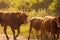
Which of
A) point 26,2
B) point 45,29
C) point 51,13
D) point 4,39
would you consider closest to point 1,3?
point 26,2

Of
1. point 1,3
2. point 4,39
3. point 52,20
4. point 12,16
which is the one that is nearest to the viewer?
point 52,20

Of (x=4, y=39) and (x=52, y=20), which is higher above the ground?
(x=52, y=20)

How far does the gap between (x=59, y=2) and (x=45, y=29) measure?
18.9 feet

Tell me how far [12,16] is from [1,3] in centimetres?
2057

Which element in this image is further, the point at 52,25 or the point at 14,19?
the point at 14,19

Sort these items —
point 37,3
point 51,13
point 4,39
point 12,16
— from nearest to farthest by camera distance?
point 12,16 → point 4,39 → point 51,13 → point 37,3

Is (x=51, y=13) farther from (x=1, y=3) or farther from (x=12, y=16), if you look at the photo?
(x=1, y=3)

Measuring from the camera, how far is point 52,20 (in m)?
13.6

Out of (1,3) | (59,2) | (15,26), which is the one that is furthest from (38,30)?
(1,3)

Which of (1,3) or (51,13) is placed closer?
(51,13)

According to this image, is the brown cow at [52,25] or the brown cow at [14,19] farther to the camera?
the brown cow at [14,19]

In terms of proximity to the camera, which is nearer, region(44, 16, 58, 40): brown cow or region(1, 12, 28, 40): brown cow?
region(44, 16, 58, 40): brown cow

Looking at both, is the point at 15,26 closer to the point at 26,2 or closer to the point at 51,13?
the point at 51,13

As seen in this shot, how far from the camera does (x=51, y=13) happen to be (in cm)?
2164
